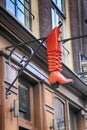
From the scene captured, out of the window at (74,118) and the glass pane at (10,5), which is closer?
the glass pane at (10,5)

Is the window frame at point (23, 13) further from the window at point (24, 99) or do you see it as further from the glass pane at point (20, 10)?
the window at point (24, 99)

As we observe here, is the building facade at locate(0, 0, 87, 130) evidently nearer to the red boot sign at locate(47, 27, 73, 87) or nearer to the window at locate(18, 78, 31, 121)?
the window at locate(18, 78, 31, 121)

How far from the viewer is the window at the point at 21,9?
37.9 ft

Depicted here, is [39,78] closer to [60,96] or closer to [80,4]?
[60,96]

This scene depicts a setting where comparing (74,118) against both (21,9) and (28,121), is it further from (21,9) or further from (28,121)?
(21,9)

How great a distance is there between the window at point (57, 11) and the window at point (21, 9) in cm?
200

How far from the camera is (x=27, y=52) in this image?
36.4 ft

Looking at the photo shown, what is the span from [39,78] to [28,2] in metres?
2.34

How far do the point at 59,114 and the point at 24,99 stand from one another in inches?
91.3

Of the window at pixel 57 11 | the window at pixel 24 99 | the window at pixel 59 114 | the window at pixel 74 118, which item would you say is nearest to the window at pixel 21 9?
the window at pixel 24 99

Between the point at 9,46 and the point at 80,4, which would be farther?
the point at 80,4

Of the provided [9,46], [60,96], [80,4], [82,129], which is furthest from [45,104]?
[80,4]

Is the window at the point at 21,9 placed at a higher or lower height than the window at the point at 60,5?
lower

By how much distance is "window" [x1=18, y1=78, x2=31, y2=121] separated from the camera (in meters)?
11.1
